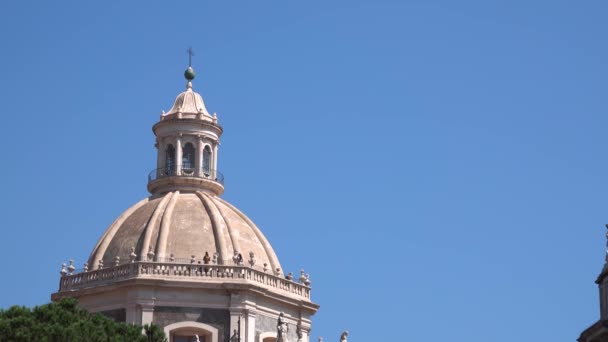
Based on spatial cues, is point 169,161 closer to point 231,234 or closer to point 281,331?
point 231,234

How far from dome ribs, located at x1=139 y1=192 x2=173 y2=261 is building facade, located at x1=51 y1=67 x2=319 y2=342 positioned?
5 cm

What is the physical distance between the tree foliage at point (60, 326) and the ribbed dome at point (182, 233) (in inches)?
579

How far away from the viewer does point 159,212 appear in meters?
93.2

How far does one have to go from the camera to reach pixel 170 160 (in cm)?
9775

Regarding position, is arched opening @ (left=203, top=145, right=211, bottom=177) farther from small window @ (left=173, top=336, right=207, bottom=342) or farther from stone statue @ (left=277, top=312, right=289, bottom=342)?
stone statue @ (left=277, top=312, right=289, bottom=342)

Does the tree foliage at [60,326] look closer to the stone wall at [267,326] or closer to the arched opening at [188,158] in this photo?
the stone wall at [267,326]

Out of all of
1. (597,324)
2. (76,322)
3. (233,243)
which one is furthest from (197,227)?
(597,324)

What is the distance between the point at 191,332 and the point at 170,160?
39.7 ft

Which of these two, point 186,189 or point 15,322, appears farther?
point 186,189

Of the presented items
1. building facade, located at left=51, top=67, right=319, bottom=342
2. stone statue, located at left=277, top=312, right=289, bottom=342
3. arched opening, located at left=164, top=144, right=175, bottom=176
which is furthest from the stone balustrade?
arched opening, located at left=164, top=144, right=175, bottom=176

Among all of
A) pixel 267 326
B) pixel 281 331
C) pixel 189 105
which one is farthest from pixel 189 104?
pixel 281 331

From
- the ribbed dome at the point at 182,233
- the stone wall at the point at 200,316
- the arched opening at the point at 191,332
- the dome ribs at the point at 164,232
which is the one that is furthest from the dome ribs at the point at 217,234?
the arched opening at the point at 191,332

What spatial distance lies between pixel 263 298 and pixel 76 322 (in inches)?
752

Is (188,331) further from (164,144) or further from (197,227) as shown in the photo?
(164,144)
